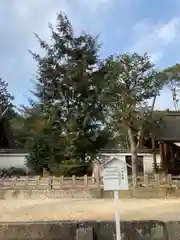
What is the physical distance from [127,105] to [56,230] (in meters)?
11.1

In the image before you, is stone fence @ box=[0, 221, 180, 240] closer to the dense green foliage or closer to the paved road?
the paved road

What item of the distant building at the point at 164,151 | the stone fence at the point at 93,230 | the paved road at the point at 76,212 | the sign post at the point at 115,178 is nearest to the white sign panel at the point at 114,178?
the sign post at the point at 115,178

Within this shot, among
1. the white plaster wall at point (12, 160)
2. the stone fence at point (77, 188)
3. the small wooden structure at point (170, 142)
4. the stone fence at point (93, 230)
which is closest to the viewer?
the stone fence at point (93, 230)

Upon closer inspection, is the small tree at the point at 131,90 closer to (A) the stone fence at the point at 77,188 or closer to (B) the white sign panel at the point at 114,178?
(A) the stone fence at the point at 77,188

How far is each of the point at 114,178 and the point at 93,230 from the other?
101 cm

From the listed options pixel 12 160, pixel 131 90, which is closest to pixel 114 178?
pixel 131 90

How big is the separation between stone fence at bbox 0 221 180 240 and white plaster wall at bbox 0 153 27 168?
20361 mm

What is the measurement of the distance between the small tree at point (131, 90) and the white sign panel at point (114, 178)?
36.6 ft

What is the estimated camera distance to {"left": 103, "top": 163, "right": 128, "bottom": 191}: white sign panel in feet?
14.6

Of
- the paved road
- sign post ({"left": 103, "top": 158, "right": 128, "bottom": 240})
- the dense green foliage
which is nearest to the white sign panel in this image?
sign post ({"left": 103, "top": 158, "right": 128, "bottom": 240})

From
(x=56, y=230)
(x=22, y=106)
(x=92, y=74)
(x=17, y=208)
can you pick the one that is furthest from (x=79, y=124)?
(x=56, y=230)

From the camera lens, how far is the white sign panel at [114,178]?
14.6ft

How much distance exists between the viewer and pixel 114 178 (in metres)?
4.46

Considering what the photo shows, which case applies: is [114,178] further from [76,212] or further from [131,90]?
[131,90]
